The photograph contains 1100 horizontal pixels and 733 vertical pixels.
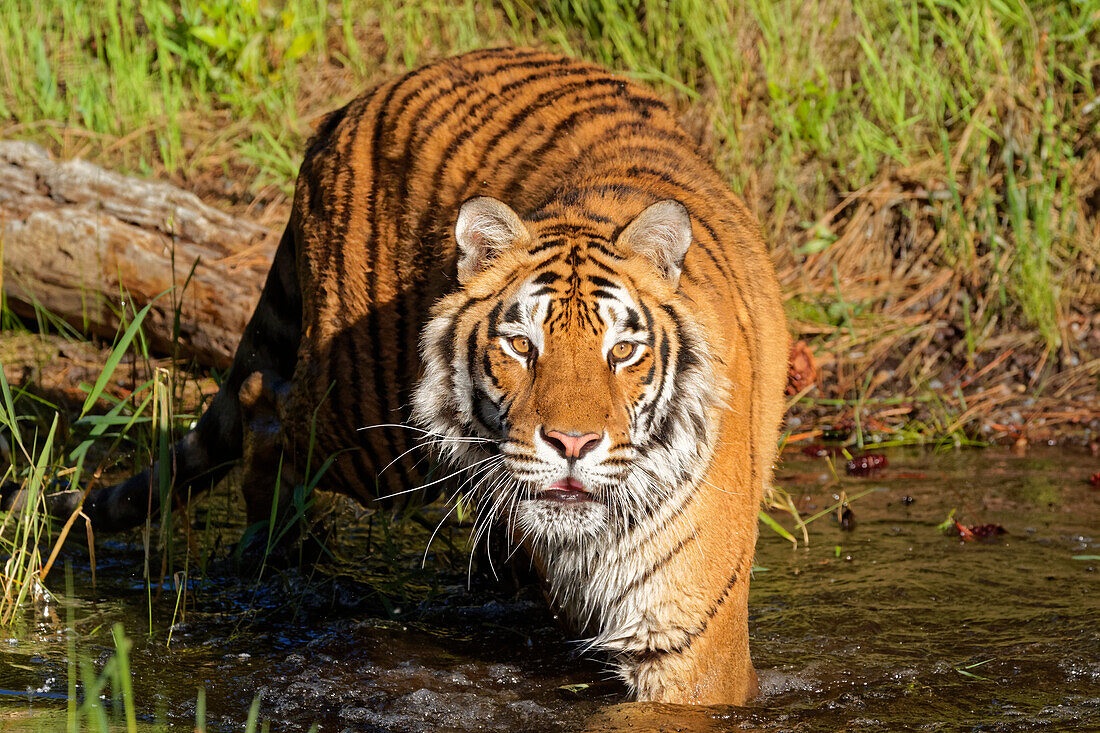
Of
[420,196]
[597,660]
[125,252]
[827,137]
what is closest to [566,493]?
[597,660]

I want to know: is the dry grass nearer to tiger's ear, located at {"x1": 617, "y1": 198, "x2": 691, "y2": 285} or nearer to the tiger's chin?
tiger's ear, located at {"x1": 617, "y1": 198, "x2": 691, "y2": 285}

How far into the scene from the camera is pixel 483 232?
2.64m

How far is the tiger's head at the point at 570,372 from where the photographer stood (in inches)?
94.0

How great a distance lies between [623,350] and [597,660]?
2.54 feet


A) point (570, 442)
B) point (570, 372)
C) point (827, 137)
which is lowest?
point (570, 442)

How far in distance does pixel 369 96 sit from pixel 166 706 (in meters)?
1.92

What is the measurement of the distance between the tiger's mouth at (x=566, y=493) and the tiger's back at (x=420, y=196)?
692 mm

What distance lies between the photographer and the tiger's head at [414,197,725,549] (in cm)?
239

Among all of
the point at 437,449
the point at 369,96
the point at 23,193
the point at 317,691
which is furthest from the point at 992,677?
the point at 23,193

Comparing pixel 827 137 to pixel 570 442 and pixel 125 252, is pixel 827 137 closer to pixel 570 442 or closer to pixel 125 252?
pixel 125 252

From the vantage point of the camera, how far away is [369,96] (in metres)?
3.70

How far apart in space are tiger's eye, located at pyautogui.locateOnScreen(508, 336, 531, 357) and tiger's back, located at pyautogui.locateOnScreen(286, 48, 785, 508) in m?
0.55

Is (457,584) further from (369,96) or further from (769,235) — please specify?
(769,235)

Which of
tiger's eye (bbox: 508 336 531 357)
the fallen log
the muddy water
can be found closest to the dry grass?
the fallen log
